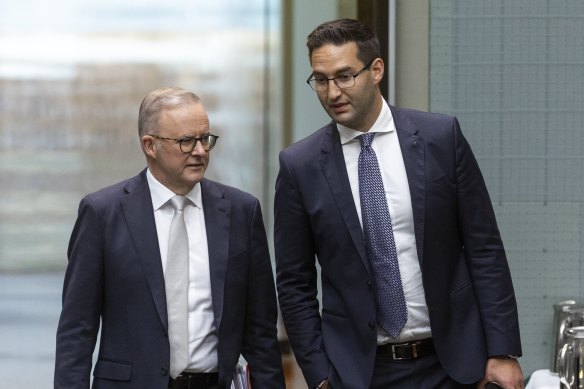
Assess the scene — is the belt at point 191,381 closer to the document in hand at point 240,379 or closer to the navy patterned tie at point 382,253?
the document in hand at point 240,379

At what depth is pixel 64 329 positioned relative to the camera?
4086 mm

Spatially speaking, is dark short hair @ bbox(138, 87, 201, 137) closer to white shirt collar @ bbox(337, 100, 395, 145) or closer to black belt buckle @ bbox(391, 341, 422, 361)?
white shirt collar @ bbox(337, 100, 395, 145)

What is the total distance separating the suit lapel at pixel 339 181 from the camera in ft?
14.1

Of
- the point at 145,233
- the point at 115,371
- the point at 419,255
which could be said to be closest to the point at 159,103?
the point at 145,233

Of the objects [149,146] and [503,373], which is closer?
[149,146]

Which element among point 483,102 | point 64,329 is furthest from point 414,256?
point 483,102

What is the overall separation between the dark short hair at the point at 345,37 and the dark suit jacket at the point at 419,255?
234 millimetres

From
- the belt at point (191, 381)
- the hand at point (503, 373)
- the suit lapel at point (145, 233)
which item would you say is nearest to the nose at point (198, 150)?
the suit lapel at point (145, 233)

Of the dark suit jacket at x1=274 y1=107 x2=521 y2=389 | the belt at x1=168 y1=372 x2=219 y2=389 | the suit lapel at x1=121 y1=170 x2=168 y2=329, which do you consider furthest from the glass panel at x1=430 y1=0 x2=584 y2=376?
the belt at x1=168 y1=372 x2=219 y2=389

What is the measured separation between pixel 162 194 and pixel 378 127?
68 centimetres

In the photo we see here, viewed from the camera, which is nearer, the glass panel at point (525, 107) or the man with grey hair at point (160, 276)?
the man with grey hair at point (160, 276)

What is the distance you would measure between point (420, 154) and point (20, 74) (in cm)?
408

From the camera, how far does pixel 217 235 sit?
13.6 ft

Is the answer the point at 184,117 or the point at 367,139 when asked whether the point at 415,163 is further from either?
the point at 184,117
